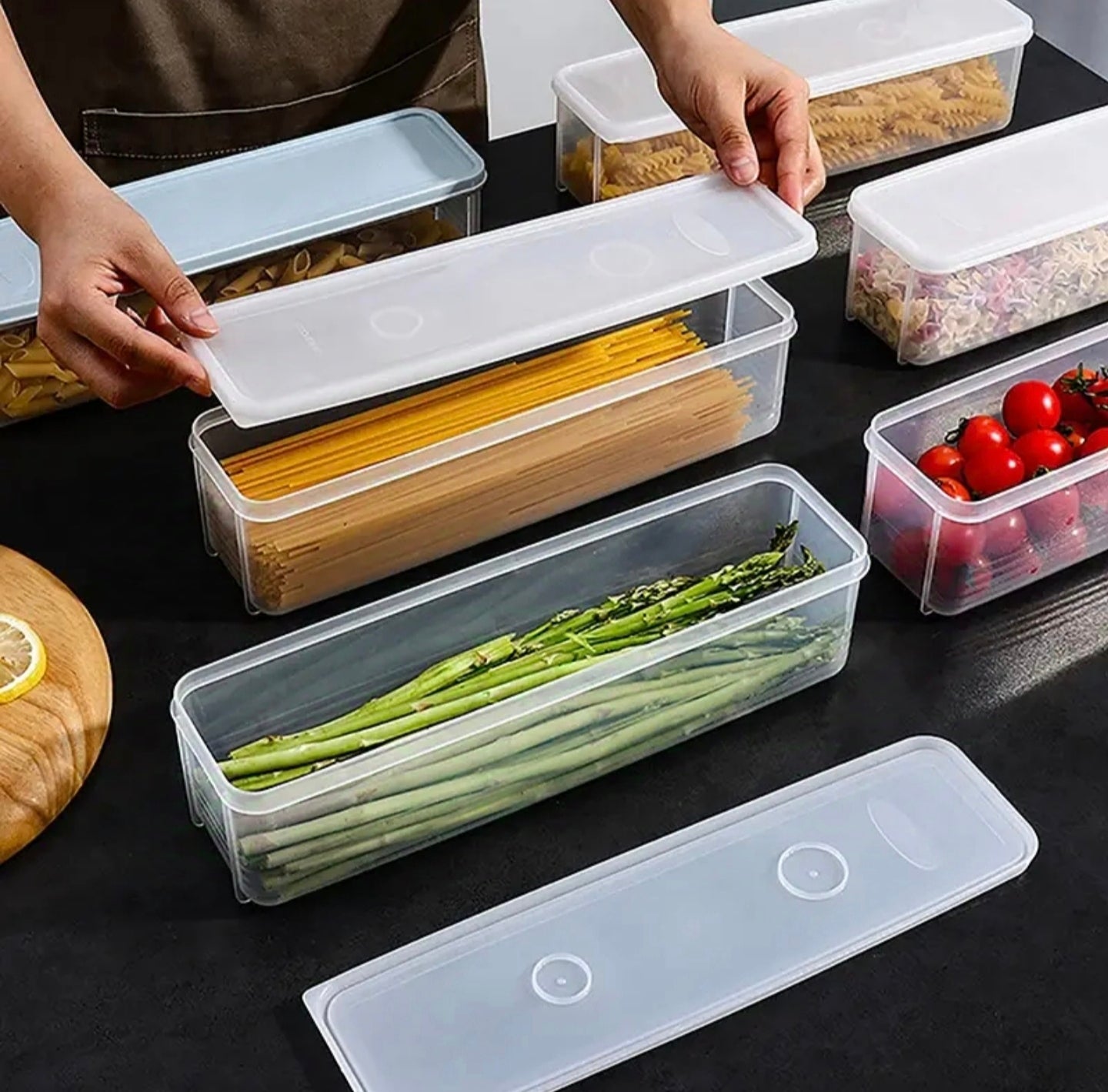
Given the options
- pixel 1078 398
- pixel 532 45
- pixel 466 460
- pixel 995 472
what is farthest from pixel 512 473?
pixel 532 45

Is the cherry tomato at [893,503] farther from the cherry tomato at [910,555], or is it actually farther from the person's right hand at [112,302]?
the person's right hand at [112,302]

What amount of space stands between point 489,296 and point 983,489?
Answer: 42 centimetres

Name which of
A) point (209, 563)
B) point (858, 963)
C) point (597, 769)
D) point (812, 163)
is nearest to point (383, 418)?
point (209, 563)

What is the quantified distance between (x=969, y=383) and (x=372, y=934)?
691 mm

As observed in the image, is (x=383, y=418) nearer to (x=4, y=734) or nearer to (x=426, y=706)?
(x=426, y=706)

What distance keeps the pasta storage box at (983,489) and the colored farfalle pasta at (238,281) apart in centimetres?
46

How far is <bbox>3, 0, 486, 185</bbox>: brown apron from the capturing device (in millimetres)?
1646

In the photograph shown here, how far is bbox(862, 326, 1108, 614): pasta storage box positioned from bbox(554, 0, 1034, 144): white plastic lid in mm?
416

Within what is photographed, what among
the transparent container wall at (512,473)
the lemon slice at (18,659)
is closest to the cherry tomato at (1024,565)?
the transparent container wall at (512,473)

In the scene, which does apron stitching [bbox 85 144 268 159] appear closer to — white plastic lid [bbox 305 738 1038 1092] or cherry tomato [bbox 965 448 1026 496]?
cherry tomato [bbox 965 448 1026 496]

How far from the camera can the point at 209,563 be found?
1424 mm

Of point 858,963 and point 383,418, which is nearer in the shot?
point 858,963

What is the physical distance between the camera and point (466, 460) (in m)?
1.40

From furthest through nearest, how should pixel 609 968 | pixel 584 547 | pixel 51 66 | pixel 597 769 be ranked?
pixel 51 66 → pixel 584 547 → pixel 597 769 → pixel 609 968
